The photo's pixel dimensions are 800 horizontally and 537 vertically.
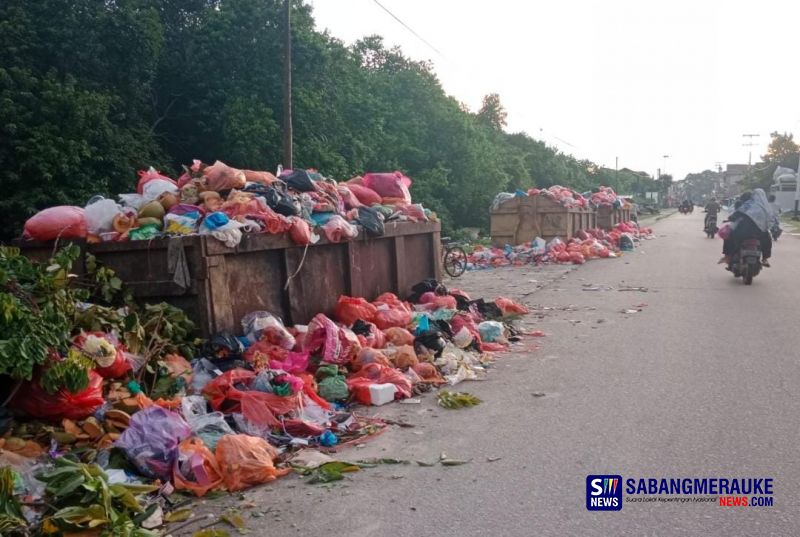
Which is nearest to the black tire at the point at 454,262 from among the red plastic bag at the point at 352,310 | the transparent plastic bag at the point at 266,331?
the red plastic bag at the point at 352,310

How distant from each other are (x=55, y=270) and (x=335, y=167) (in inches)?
667

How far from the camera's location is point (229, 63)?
67.3ft

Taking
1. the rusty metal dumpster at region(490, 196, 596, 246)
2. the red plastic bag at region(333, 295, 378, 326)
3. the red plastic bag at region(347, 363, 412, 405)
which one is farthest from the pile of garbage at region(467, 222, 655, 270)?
the red plastic bag at region(347, 363, 412, 405)

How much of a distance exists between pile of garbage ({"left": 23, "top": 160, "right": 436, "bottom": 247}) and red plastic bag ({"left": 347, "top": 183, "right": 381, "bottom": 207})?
46 centimetres

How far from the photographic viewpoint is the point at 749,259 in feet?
40.7

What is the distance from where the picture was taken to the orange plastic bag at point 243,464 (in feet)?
13.4

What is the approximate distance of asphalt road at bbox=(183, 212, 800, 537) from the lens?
3492mm

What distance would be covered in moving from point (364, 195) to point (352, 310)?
7.94 feet

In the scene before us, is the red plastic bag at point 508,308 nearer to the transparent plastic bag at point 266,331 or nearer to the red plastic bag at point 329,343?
the red plastic bag at point 329,343

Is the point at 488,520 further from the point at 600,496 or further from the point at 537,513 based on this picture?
the point at 600,496

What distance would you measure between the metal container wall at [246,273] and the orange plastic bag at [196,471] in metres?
1.89

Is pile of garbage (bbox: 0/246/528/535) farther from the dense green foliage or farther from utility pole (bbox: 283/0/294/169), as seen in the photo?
utility pole (bbox: 283/0/294/169)

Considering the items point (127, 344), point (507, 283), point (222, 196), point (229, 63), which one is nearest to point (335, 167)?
point (229, 63)

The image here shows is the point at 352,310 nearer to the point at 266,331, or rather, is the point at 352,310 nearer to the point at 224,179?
the point at 266,331
